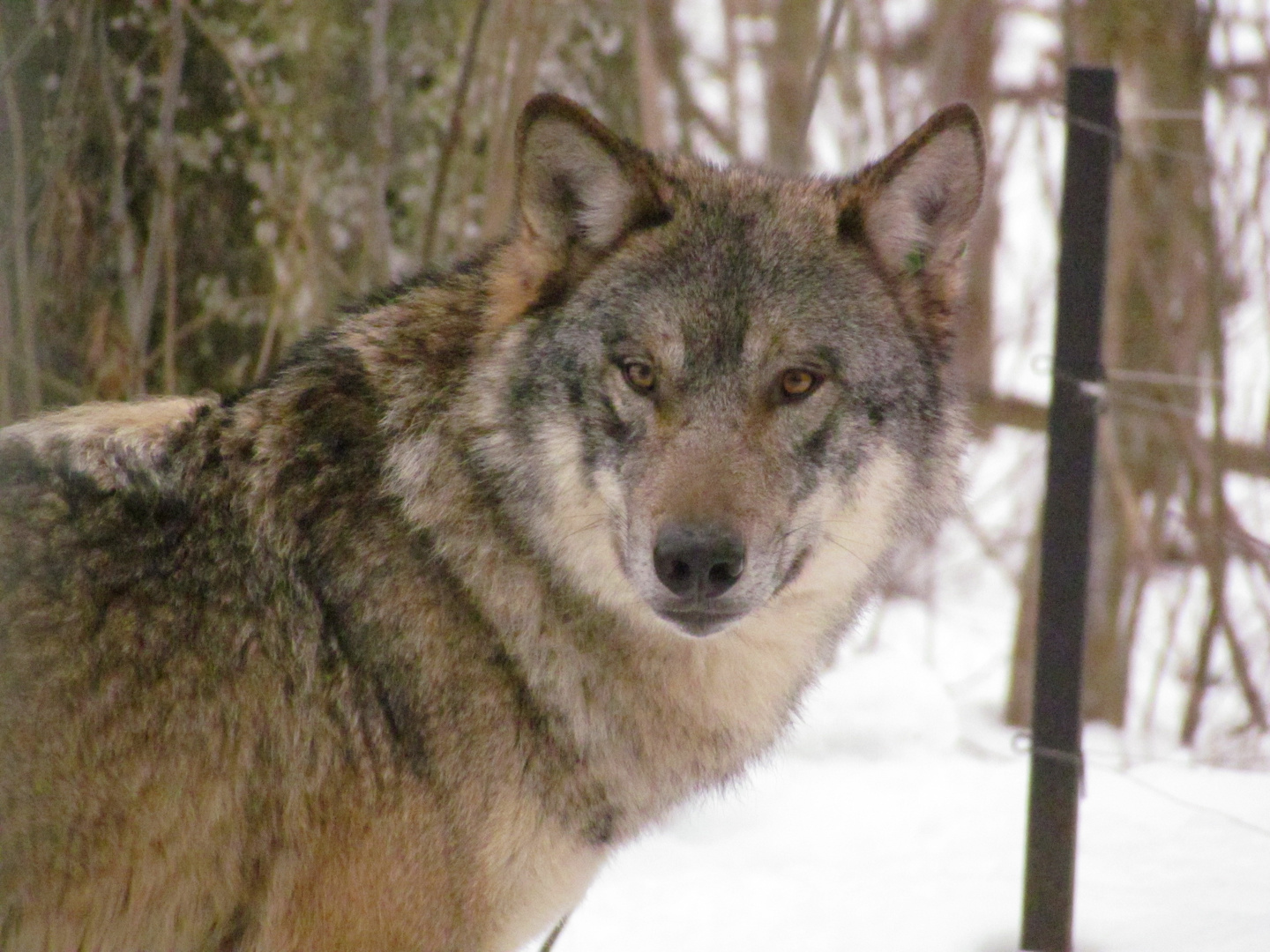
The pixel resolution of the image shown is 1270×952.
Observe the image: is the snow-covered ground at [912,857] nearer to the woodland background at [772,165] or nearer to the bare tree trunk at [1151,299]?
the woodland background at [772,165]

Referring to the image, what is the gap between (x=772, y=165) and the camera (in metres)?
6.02

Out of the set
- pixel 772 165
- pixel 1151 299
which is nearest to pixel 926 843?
pixel 772 165

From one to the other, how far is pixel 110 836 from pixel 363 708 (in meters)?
0.48

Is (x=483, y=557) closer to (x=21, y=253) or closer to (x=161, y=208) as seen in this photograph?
(x=21, y=253)

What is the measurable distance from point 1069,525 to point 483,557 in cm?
165

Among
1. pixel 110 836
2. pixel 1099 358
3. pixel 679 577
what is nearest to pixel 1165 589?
pixel 1099 358

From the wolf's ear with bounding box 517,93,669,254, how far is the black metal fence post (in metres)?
1.31

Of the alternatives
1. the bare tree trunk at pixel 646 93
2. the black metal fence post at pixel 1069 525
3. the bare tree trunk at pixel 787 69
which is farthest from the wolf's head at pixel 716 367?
the bare tree trunk at pixel 787 69

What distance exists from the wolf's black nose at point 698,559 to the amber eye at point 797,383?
36cm

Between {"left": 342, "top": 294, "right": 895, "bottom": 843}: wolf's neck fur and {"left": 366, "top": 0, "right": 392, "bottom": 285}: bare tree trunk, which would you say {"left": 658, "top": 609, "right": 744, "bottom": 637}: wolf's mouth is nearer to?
{"left": 342, "top": 294, "right": 895, "bottom": 843}: wolf's neck fur

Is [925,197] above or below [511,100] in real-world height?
below

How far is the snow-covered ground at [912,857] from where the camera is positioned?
137 inches

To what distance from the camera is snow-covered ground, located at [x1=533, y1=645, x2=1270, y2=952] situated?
349cm

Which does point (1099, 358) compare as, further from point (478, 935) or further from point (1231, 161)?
point (1231, 161)
